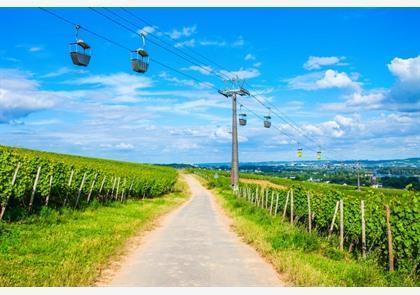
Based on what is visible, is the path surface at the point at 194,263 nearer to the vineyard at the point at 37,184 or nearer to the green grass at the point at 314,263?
the green grass at the point at 314,263

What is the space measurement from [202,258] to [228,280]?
2.68 meters

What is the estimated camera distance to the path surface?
9.77 metres

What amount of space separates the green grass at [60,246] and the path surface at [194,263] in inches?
29.3

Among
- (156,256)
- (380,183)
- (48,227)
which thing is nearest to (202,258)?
(156,256)

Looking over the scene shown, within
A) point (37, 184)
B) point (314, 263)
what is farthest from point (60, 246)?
point (37, 184)

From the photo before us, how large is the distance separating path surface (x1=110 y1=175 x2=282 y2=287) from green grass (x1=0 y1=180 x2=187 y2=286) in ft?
2.44

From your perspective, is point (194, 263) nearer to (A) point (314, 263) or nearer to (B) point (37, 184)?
(A) point (314, 263)

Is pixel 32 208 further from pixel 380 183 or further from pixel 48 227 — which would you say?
pixel 380 183

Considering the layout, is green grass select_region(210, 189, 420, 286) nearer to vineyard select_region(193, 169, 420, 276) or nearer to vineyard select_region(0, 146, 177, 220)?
vineyard select_region(193, 169, 420, 276)

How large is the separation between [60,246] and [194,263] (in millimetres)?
3897

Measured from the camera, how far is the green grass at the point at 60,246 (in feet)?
30.8

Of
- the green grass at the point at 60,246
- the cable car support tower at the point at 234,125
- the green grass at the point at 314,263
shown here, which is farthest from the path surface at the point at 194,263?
the cable car support tower at the point at 234,125

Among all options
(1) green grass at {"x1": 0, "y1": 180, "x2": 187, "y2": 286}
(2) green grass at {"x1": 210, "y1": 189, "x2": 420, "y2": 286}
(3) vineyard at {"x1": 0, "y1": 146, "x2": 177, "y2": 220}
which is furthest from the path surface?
(3) vineyard at {"x1": 0, "y1": 146, "x2": 177, "y2": 220}

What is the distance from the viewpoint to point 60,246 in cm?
1296
